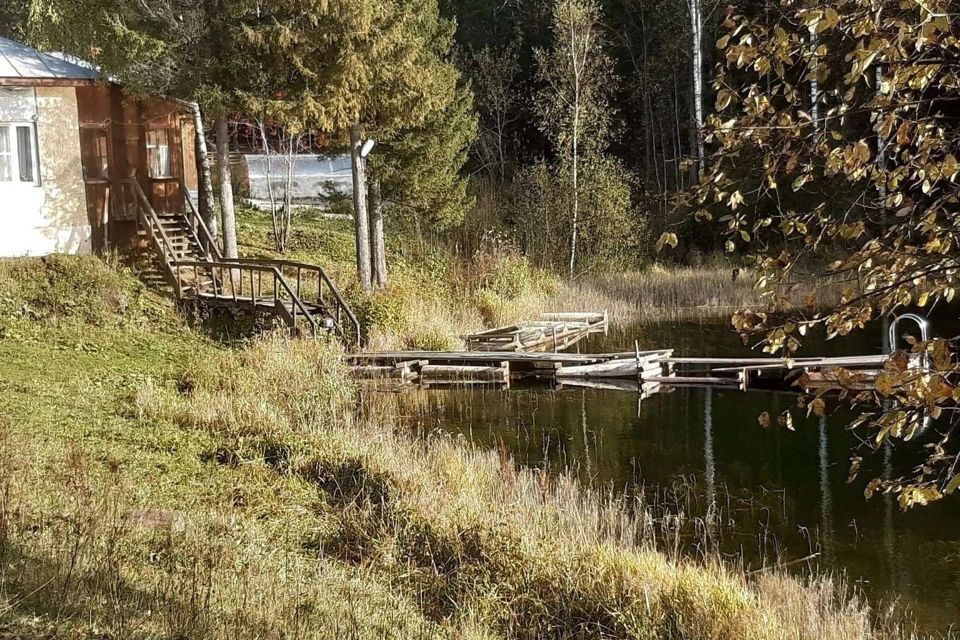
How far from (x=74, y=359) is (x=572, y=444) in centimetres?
722

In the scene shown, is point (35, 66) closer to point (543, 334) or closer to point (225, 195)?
point (225, 195)

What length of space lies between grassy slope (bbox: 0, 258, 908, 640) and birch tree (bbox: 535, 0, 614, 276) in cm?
1756

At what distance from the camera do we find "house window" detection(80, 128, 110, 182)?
62.3 feet

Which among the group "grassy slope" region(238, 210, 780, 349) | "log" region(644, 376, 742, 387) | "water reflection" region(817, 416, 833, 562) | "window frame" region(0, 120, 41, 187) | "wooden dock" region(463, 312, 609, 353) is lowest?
"water reflection" region(817, 416, 833, 562)

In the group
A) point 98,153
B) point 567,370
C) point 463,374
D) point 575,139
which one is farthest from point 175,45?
point 575,139

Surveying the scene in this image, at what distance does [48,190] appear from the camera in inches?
727

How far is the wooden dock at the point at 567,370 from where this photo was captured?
15695mm

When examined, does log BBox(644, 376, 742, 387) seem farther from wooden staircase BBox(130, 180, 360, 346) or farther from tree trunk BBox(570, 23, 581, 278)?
tree trunk BBox(570, 23, 581, 278)

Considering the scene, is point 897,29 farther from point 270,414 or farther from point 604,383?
point 604,383

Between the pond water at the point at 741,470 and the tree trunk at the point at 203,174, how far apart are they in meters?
7.34

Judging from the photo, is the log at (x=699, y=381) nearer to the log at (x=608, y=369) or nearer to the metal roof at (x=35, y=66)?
the log at (x=608, y=369)

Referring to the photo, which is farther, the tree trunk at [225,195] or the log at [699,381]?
the tree trunk at [225,195]

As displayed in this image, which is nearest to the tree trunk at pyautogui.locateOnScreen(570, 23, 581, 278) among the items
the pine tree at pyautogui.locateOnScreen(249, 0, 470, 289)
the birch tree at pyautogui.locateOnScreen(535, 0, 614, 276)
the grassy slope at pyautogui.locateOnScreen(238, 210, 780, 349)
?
the birch tree at pyautogui.locateOnScreen(535, 0, 614, 276)

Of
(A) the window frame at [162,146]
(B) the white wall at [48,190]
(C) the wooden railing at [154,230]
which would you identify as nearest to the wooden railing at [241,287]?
(C) the wooden railing at [154,230]
